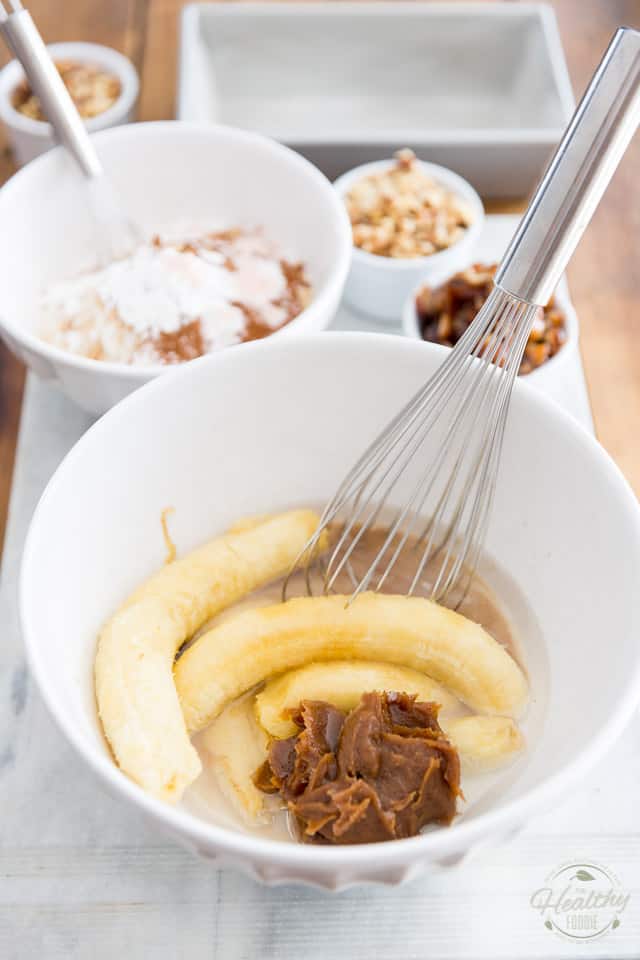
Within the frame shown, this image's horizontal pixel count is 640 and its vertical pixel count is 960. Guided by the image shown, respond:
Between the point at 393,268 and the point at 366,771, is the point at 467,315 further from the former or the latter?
the point at 366,771

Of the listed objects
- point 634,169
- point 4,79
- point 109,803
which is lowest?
point 109,803

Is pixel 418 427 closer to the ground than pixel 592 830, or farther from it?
farther from it

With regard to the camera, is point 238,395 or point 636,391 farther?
point 636,391

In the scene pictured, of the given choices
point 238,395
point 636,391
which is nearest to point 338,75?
point 636,391

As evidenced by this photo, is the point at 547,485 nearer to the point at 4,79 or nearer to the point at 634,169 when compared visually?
the point at 634,169

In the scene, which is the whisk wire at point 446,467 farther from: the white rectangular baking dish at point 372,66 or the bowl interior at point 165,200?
the white rectangular baking dish at point 372,66

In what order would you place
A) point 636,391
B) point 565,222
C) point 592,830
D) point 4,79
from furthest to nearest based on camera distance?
point 4,79 → point 636,391 → point 592,830 → point 565,222
